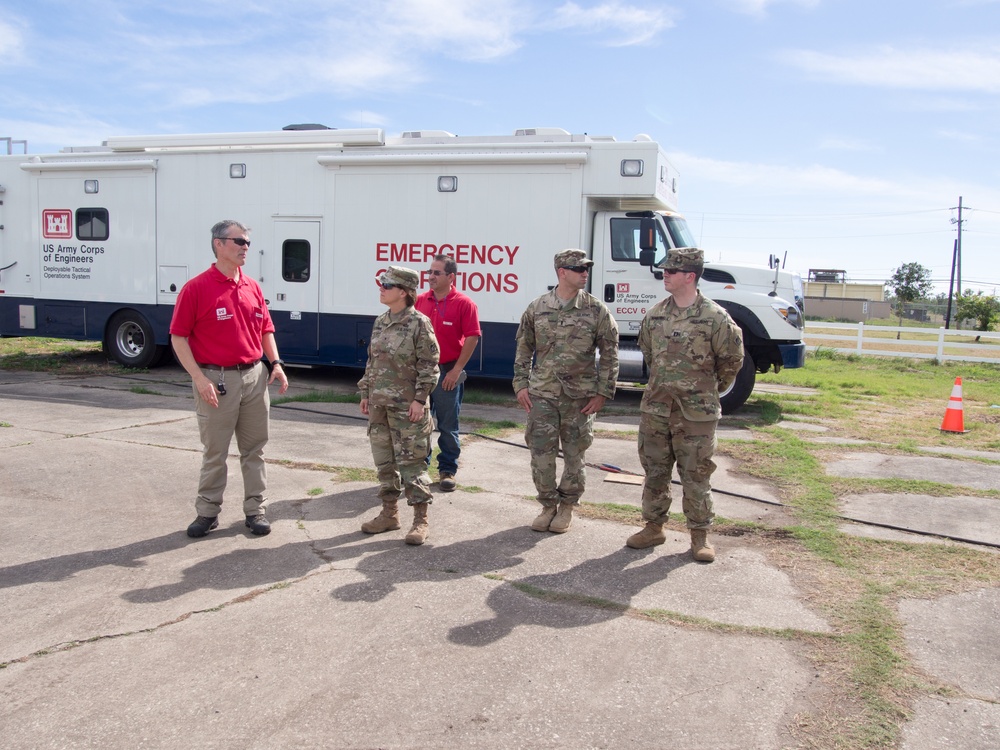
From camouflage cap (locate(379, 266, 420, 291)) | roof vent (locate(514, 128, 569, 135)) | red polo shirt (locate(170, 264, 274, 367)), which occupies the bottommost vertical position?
red polo shirt (locate(170, 264, 274, 367))

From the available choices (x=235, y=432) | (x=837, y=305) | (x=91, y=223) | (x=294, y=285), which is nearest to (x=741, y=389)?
(x=294, y=285)

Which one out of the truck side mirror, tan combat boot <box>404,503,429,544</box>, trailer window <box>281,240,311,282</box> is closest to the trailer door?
trailer window <box>281,240,311,282</box>

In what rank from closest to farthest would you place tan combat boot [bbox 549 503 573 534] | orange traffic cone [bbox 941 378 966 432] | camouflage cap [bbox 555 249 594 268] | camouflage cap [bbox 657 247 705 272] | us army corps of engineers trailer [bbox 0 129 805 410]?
1. camouflage cap [bbox 657 247 705 272]
2. camouflage cap [bbox 555 249 594 268]
3. tan combat boot [bbox 549 503 573 534]
4. orange traffic cone [bbox 941 378 966 432]
5. us army corps of engineers trailer [bbox 0 129 805 410]

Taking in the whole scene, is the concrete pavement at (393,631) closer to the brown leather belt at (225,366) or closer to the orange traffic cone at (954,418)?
the brown leather belt at (225,366)

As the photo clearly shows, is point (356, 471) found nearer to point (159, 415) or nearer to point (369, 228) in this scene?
point (159, 415)

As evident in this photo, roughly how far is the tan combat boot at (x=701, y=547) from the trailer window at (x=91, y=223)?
10708 mm

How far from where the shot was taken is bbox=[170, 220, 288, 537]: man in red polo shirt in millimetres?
4828

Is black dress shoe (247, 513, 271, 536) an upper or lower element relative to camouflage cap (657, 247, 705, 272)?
lower

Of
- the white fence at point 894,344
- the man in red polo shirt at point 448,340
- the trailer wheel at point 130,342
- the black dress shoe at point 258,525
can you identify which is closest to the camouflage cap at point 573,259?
the man in red polo shirt at point 448,340

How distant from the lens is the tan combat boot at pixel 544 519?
5.31 metres

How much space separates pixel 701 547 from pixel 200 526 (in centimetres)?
311

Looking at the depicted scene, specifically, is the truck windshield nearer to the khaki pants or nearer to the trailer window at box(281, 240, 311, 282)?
the trailer window at box(281, 240, 311, 282)

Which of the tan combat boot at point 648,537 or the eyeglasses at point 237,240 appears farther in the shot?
the tan combat boot at point 648,537

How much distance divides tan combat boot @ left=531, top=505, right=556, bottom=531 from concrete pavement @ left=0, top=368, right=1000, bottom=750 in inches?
5.2
